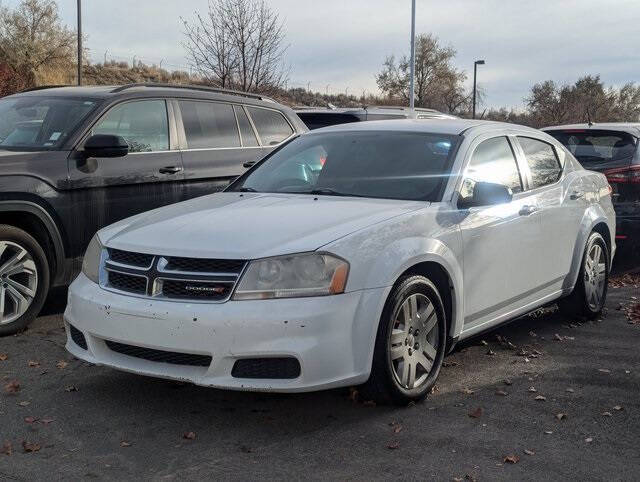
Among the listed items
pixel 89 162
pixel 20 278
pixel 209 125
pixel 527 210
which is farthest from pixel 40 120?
pixel 527 210

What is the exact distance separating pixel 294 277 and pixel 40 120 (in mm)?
3561

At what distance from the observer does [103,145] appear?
607cm

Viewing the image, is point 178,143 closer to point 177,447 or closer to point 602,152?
point 177,447

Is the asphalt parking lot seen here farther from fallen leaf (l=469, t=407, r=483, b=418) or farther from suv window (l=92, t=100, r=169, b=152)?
suv window (l=92, t=100, r=169, b=152)

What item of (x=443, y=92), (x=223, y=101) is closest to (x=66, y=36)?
(x=443, y=92)

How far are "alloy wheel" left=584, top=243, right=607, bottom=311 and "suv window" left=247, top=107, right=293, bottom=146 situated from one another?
10.8 ft

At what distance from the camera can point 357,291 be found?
13.1 feet

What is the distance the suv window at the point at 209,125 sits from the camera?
7.22 metres

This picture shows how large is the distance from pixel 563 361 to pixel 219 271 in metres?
2.73

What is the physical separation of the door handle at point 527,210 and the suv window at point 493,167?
13 cm

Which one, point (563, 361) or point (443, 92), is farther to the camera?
point (443, 92)

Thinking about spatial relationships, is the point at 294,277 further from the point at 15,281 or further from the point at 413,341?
the point at 15,281

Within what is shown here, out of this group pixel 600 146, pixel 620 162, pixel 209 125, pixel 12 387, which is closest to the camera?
pixel 12 387

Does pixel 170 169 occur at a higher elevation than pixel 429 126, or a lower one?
lower
